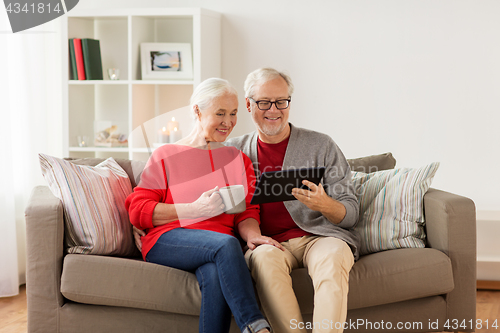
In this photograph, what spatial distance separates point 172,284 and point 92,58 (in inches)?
68.7

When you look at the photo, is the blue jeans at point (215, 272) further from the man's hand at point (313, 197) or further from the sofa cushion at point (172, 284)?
the man's hand at point (313, 197)

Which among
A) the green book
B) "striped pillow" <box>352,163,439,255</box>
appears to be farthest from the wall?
"striped pillow" <box>352,163,439,255</box>

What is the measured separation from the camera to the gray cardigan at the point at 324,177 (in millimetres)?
1837

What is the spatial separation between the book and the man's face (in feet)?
4.49

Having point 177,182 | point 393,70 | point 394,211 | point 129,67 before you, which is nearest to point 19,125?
point 129,67

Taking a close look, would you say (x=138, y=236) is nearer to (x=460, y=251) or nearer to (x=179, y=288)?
(x=179, y=288)

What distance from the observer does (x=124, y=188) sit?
77.8 inches

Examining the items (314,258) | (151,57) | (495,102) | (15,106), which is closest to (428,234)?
(314,258)

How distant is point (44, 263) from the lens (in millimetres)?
1691

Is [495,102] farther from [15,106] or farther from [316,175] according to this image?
[15,106]

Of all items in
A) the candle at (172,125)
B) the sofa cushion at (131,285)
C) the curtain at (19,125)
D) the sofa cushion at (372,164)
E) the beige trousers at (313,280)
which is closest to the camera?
the beige trousers at (313,280)

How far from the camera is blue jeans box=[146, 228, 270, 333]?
149cm

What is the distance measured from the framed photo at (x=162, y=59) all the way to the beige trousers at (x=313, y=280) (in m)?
1.52

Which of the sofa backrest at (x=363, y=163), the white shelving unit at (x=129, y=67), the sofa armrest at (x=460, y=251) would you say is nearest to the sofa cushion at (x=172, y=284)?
the sofa armrest at (x=460, y=251)
